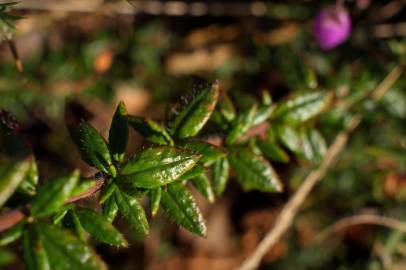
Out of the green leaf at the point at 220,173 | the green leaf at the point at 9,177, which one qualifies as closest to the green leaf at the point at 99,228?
the green leaf at the point at 9,177

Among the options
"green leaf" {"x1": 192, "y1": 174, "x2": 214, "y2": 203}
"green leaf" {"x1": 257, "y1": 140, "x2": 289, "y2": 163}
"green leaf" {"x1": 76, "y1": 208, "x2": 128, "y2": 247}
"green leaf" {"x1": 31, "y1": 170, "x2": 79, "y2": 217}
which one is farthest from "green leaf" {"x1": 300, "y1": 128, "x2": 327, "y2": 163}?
"green leaf" {"x1": 31, "y1": 170, "x2": 79, "y2": 217}

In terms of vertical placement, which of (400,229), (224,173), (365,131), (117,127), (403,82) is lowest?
(400,229)

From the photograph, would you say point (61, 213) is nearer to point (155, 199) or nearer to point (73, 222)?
point (73, 222)

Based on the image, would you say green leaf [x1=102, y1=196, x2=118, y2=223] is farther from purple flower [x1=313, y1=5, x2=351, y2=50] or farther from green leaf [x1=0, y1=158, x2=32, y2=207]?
purple flower [x1=313, y1=5, x2=351, y2=50]

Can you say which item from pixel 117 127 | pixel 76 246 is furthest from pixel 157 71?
pixel 76 246

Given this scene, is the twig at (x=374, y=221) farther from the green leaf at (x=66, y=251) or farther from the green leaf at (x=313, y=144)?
the green leaf at (x=66, y=251)

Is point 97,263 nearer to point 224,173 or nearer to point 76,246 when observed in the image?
point 76,246
